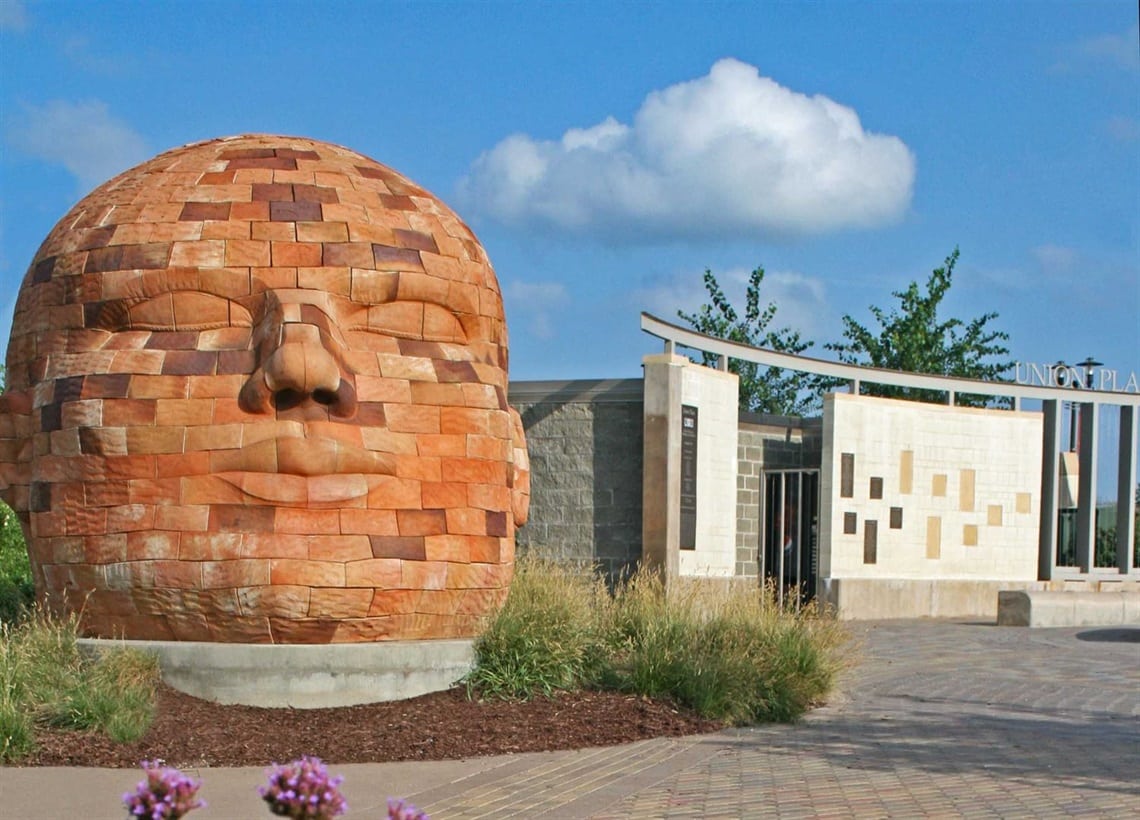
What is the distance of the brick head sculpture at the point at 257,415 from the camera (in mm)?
9055

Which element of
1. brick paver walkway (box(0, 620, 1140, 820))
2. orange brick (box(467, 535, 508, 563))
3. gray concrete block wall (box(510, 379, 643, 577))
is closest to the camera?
brick paver walkway (box(0, 620, 1140, 820))

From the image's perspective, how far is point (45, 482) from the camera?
9500mm

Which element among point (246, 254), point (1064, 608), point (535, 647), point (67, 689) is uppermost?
point (246, 254)

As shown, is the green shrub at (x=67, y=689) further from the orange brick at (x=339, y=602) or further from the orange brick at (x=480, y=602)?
the orange brick at (x=480, y=602)

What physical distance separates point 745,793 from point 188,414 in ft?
13.9

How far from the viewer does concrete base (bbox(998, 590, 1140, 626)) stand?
68.7 ft

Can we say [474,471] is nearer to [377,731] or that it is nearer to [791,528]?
[377,731]

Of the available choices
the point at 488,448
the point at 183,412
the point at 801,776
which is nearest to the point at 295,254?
the point at 183,412

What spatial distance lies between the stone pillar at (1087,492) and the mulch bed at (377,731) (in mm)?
18513

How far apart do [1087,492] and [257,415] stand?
20.7 meters

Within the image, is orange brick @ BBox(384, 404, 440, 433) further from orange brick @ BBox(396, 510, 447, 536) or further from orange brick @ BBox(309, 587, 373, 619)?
orange brick @ BBox(309, 587, 373, 619)

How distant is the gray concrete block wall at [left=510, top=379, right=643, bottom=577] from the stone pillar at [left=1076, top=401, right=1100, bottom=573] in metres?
11.6

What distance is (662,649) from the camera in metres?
10.2

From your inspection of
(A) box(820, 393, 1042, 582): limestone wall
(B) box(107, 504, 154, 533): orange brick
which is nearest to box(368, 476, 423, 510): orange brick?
(B) box(107, 504, 154, 533): orange brick
